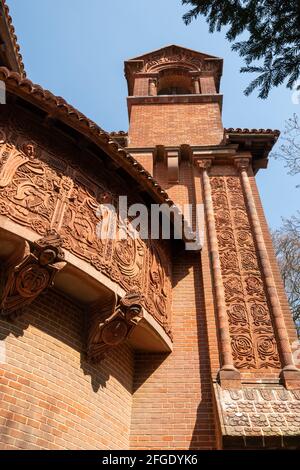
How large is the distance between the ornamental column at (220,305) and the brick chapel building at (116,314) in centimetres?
2

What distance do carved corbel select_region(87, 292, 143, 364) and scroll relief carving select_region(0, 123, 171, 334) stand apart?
1.11 feet

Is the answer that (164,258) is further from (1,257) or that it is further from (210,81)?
(210,81)

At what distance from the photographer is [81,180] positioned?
590 centimetres

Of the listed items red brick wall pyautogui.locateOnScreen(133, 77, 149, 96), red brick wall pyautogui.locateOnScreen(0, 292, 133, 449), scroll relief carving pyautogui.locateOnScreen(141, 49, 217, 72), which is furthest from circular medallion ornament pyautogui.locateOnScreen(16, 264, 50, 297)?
scroll relief carving pyautogui.locateOnScreen(141, 49, 217, 72)

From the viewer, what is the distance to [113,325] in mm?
5121

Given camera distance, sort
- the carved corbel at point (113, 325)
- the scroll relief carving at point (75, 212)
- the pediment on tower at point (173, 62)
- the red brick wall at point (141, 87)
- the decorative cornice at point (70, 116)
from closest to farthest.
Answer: the scroll relief carving at point (75, 212) < the carved corbel at point (113, 325) < the decorative cornice at point (70, 116) < the red brick wall at point (141, 87) < the pediment on tower at point (173, 62)

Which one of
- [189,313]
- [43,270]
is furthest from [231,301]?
[43,270]

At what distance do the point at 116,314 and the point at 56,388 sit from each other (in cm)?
112

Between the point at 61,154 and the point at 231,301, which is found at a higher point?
the point at 61,154

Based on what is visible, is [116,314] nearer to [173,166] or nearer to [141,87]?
[173,166]

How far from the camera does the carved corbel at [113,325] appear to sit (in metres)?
5.09

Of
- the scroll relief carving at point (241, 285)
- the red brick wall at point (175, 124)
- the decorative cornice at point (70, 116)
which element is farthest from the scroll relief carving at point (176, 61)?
the decorative cornice at point (70, 116)

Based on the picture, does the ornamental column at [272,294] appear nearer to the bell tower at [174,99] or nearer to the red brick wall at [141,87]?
the bell tower at [174,99]
